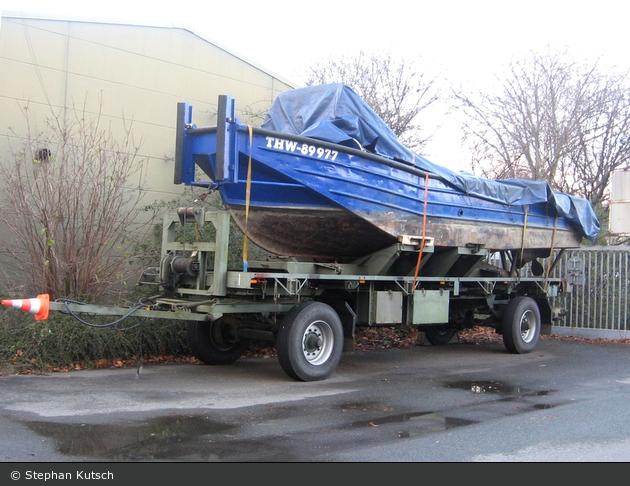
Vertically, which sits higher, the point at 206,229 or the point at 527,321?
the point at 206,229

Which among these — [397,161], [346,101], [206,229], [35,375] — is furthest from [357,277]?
[35,375]

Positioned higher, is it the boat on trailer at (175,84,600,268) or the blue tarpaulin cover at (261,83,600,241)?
the blue tarpaulin cover at (261,83,600,241)

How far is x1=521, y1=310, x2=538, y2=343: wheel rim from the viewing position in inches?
506

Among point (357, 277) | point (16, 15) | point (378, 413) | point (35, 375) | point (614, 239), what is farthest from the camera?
point (614, 239)

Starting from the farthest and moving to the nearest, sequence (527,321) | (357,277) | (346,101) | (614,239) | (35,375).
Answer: (614,239), (527,321), (346,101), (357,277), (35,375)

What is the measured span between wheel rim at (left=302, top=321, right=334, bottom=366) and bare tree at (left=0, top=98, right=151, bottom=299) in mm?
3563

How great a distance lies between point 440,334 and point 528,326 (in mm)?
1701

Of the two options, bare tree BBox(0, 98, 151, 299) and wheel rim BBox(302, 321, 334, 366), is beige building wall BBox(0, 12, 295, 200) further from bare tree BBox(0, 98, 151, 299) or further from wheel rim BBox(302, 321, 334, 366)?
wheel rim BBox(302, 321, 334, 366)

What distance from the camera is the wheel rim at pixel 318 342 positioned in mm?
9008

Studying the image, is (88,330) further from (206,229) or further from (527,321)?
(527,321)

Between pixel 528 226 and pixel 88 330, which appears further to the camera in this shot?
pixel 528 226

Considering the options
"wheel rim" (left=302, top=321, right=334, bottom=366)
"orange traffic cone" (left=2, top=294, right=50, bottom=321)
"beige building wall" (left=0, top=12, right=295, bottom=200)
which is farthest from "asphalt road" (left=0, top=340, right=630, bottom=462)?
"beige building wall" (left=0, top=12, right=295, bottom=200)

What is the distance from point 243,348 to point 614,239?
14.9 metres

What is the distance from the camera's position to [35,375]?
29.3 feet
